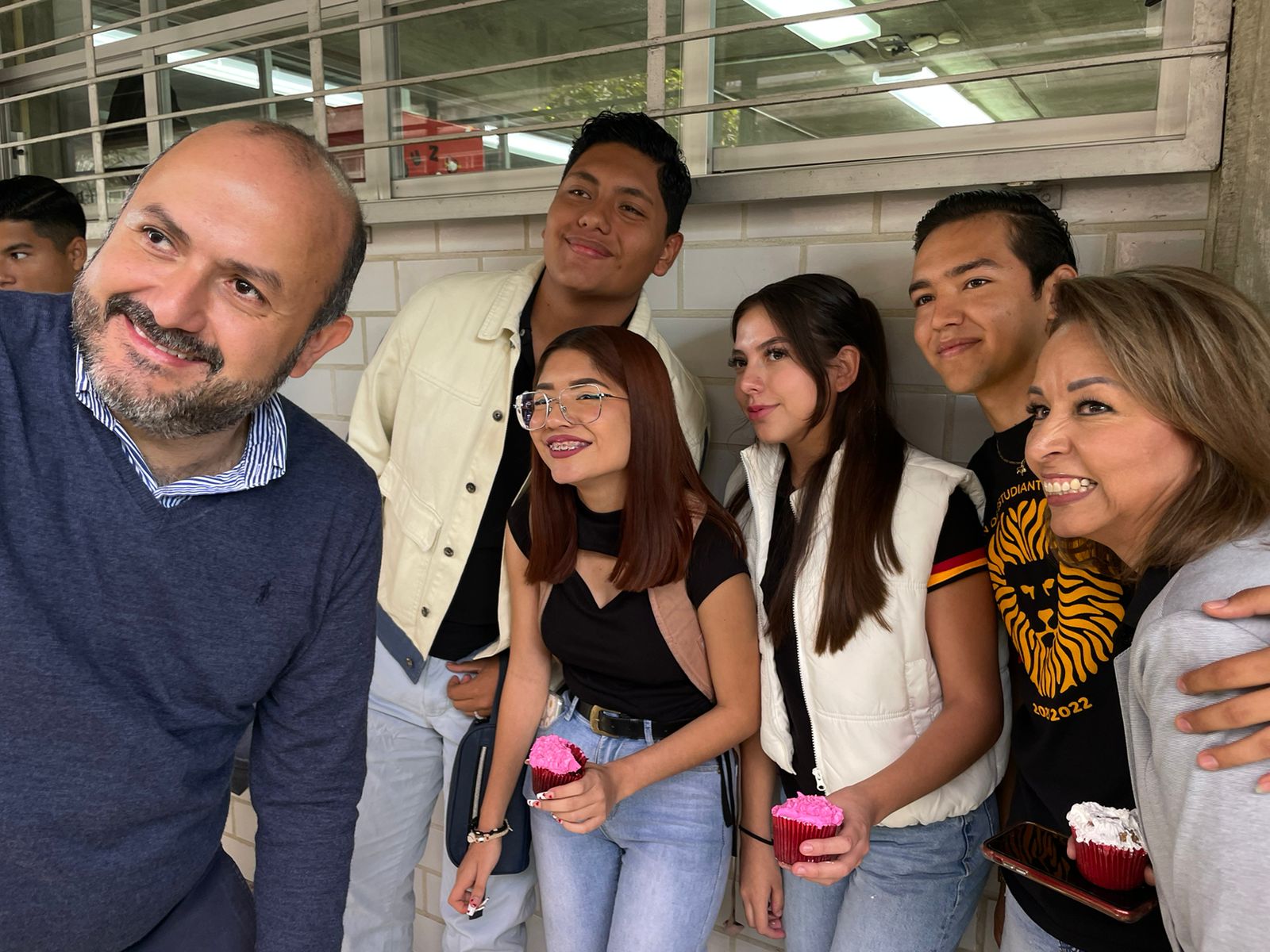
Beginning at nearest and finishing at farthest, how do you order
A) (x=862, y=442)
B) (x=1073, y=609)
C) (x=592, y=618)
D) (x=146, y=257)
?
(x=146, y=257)
(x=1073, y=609)
(x=862, y=442)
(x=592, y=618)

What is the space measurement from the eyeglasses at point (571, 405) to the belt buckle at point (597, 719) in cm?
62

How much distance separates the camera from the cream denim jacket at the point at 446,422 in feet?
7.09

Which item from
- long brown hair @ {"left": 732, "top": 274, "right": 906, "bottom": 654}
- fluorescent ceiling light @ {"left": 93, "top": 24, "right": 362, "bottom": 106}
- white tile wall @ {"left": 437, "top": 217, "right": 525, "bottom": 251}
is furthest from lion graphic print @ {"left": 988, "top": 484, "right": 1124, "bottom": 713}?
fluorescent ceiling light @ {"left": 93, "top": 24, "right": 362, "bottom": 106}

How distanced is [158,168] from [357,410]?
3.84 ft

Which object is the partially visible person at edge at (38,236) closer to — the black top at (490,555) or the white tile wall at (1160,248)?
the black top at (490,555)

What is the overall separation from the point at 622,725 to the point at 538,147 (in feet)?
5.69

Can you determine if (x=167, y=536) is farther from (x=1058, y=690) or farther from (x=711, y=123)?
(x=711, y=123)

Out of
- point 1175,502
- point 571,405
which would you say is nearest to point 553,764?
point 571,405

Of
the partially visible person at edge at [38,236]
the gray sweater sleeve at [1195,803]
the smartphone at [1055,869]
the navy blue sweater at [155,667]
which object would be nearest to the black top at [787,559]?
the smartphone at [1055,869]

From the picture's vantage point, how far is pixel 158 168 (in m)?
1.21

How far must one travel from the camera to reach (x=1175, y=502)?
112 centimetres

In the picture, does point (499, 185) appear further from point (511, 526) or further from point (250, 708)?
point (250, 708)

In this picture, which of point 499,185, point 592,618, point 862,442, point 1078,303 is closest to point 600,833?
point 592,618

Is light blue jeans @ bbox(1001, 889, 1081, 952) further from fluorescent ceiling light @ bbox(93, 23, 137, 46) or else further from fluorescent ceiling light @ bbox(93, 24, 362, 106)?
fluorescent ceiling light @ bbox(93, 23, 137, 46)
